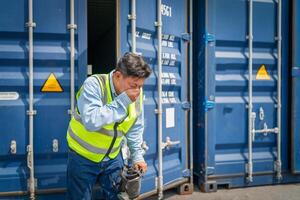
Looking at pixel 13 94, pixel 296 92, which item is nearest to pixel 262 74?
pixel 296 92

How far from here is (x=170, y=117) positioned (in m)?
4.33

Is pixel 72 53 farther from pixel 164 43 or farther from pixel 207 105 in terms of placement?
pixel 207 105

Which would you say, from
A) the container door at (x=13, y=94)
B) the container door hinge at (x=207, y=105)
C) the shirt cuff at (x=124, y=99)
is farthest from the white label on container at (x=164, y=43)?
the shirt cuff at (x=124, y=99)

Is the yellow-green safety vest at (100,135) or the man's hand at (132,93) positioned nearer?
the man's hand at (132,93)

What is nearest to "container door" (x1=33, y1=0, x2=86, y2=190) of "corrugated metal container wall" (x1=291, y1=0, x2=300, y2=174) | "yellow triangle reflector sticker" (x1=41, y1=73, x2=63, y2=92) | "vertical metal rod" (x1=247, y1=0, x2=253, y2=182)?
"yellow triangle reflector sticker" (x1=41, y1=73, x2=63, y2=92)

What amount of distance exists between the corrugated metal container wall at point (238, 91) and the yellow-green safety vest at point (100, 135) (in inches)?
78.7

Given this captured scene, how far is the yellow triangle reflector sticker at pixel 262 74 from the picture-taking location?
481cm

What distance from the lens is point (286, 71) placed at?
4969 mm

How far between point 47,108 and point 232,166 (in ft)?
7.81

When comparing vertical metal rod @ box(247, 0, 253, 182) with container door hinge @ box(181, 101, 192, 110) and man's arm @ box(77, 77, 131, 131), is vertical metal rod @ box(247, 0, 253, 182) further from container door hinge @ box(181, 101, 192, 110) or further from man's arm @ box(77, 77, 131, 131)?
man's arm @ box(77, 77, 131, 131)

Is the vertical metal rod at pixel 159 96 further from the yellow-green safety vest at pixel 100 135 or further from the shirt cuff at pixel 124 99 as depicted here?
the shirt cuff at pixel 124 99

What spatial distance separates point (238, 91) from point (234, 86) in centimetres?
8

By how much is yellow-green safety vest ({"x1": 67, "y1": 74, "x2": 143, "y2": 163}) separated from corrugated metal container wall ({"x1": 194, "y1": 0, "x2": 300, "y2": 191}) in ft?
6.56

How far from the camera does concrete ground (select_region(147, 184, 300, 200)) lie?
4.48 meters
